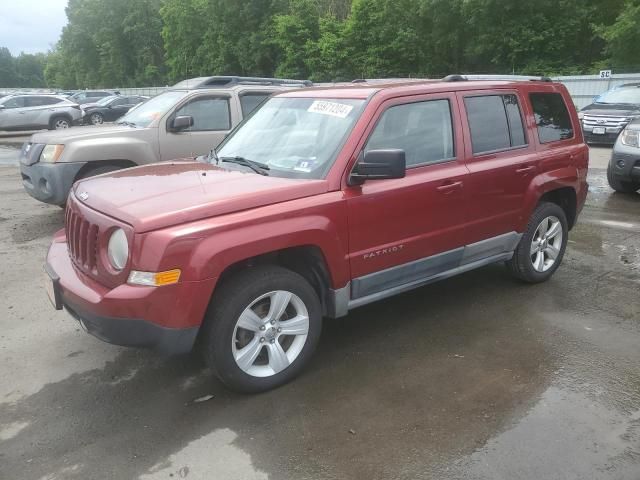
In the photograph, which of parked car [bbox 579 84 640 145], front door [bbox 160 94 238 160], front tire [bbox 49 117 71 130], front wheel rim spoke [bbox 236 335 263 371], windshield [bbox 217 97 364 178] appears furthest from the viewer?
front tire [bbox 49 117 71 130]

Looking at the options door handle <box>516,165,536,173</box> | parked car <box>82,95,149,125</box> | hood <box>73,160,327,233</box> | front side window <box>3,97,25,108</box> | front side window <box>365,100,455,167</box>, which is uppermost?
front side window <box>3,97,25,108</box>

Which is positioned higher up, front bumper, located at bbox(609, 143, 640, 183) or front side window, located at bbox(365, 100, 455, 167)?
front side window, located at bbox(365, 100, 455, 167)

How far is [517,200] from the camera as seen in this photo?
4.58 m

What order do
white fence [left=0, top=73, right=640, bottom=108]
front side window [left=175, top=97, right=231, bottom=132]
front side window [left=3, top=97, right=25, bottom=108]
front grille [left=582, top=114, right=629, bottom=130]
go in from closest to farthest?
1. front side window [left=175, top=97, right=231, bottom=132]
2. front grille [left=582, top=114, right=629, bottom=130]
3. front side window [left=3, top=97, right=25, bottom=108]
4. white fence [left=0, top=73, right=640, bottom=108]

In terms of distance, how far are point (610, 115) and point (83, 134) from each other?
12.7 meters

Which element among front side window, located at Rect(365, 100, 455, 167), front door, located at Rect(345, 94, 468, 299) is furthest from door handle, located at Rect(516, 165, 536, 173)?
front side window, located at Rect(365, 100, 455, 167)

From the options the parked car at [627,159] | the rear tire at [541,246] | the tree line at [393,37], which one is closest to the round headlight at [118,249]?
the rear tire at [541,246]

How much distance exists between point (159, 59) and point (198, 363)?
65.7m

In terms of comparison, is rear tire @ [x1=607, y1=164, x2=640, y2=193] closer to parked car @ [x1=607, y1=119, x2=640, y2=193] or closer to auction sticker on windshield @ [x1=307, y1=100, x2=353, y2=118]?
parked car @ [x1=607, y1=119, x2=640, y2=193]

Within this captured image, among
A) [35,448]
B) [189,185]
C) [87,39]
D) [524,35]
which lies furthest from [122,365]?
[87,39]

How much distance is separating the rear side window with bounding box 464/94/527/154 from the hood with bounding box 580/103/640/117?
11.0 m

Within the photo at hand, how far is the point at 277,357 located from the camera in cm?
339

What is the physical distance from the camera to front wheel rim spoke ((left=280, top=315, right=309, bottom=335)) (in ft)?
11.1

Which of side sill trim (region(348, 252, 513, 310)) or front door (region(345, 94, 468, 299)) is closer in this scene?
front door (region(345, 94, 468, 299))
